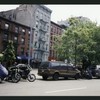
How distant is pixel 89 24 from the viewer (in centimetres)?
3791

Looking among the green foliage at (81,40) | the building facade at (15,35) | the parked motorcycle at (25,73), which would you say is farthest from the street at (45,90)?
the building facade at (15,35)

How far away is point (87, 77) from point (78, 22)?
12.4 m

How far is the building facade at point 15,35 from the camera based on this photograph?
52.6m

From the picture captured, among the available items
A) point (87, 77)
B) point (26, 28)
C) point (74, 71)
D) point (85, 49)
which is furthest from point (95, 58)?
point (26, 28)

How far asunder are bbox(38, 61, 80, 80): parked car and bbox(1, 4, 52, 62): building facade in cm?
3721

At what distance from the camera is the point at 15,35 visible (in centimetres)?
5650

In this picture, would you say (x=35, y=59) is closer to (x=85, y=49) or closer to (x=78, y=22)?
(x=78, y=22)

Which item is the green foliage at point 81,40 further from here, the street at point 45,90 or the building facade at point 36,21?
the building facade at point 36,21

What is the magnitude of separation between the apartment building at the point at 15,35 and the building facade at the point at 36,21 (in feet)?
11.0

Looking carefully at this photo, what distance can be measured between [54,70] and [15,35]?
34.7 meters

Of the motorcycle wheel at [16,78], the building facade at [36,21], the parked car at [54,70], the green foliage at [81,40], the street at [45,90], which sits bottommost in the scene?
the street at [45,90]

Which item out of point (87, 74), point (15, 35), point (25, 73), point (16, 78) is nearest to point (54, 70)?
point (25, 73)

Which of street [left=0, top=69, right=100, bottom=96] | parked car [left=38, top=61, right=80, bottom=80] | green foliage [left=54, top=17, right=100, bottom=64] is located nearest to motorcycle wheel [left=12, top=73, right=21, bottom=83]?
street [left=0, top=69, right=100, bottom=96]

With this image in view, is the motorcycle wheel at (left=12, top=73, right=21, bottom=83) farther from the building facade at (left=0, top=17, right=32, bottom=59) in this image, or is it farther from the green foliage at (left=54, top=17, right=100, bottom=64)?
the building facade at (left=0, top=17, right=32, bottom=59)
